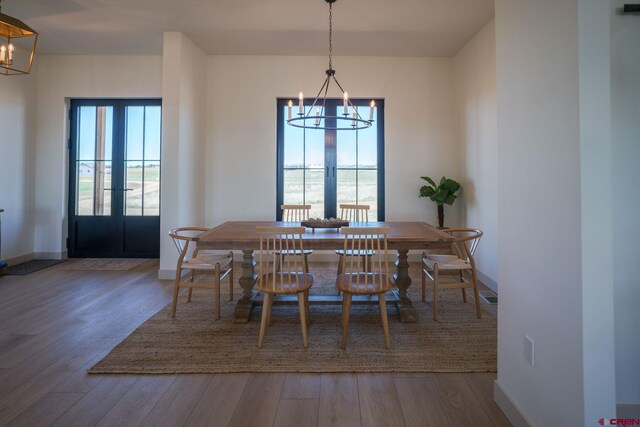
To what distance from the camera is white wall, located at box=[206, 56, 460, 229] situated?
16.7 feet

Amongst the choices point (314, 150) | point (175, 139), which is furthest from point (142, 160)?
point (314, 150)

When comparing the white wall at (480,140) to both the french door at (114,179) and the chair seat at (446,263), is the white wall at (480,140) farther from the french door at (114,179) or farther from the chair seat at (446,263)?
the french door at (114,179)

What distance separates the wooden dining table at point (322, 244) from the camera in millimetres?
2594

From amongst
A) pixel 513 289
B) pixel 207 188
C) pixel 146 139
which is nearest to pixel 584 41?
pixel 513 289

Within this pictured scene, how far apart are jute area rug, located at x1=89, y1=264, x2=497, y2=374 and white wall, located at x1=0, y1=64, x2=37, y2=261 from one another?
11.7ft

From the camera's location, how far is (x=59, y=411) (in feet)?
5.60

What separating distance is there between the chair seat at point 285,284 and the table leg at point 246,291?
40 centimetres

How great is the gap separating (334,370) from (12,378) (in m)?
1.99

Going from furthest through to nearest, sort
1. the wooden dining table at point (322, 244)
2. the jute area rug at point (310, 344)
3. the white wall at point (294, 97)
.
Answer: the white wall at point (294, 97) → the wooden dining table at point (322, 244) → the jute area rug at point (310, 344)

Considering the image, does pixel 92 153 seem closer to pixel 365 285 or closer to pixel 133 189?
pixel 133 189

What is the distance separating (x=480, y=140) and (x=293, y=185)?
2785 millimetres

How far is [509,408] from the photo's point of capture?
64.7 inches

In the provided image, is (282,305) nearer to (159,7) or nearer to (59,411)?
(59,411)

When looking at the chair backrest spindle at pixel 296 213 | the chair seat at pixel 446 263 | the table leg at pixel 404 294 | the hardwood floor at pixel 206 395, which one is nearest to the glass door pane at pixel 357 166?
the chair backrest spindle at pixel 296 213
